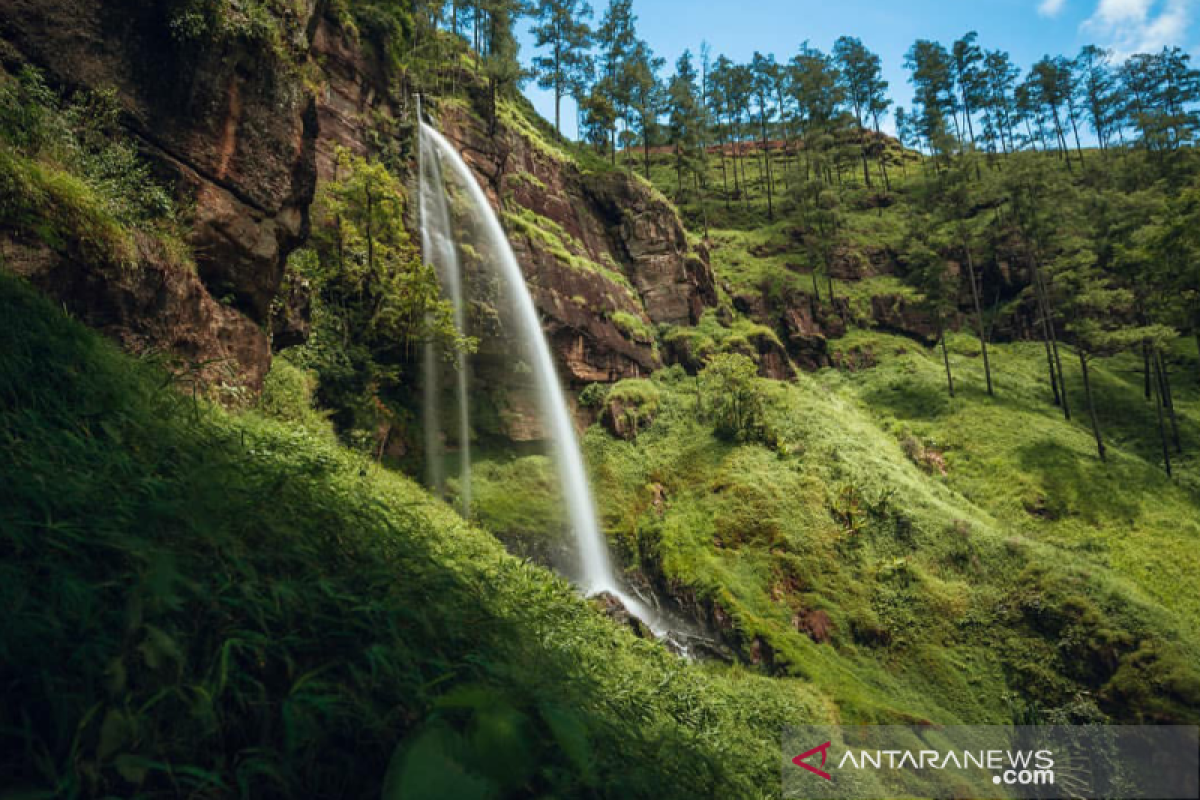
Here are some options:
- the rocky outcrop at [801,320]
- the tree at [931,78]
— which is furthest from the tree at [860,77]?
the rocky outcrop at [801,320]

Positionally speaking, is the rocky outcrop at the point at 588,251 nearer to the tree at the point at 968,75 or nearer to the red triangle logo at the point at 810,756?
the red triangle logo at the point at 810,756

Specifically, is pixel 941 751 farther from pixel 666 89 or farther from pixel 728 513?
pixel 666 89

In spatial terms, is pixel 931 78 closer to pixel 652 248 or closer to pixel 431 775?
pixel 652 248

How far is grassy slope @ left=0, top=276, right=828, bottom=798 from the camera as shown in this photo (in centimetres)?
153

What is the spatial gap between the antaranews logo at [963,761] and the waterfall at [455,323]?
1098 centimetres

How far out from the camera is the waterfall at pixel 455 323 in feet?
52.1

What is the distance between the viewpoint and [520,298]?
1888 cm

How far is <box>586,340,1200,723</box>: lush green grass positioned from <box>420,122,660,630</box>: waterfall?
3.07ft

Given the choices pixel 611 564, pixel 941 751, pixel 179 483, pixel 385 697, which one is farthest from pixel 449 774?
pixel 611 564

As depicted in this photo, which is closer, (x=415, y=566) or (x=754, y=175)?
(x=415, y=566)

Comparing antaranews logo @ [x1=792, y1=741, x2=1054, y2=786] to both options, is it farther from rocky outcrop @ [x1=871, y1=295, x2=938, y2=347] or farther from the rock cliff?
rocky outcrop @ [x1=871, y1=295, x2=938, y2=347]

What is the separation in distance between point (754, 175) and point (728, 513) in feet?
165

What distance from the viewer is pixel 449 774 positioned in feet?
5.26

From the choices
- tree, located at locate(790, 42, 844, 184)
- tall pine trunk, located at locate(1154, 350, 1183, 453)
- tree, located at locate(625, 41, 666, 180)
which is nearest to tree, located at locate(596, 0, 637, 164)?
tree, located at locate(625, 41, 666, 180)
